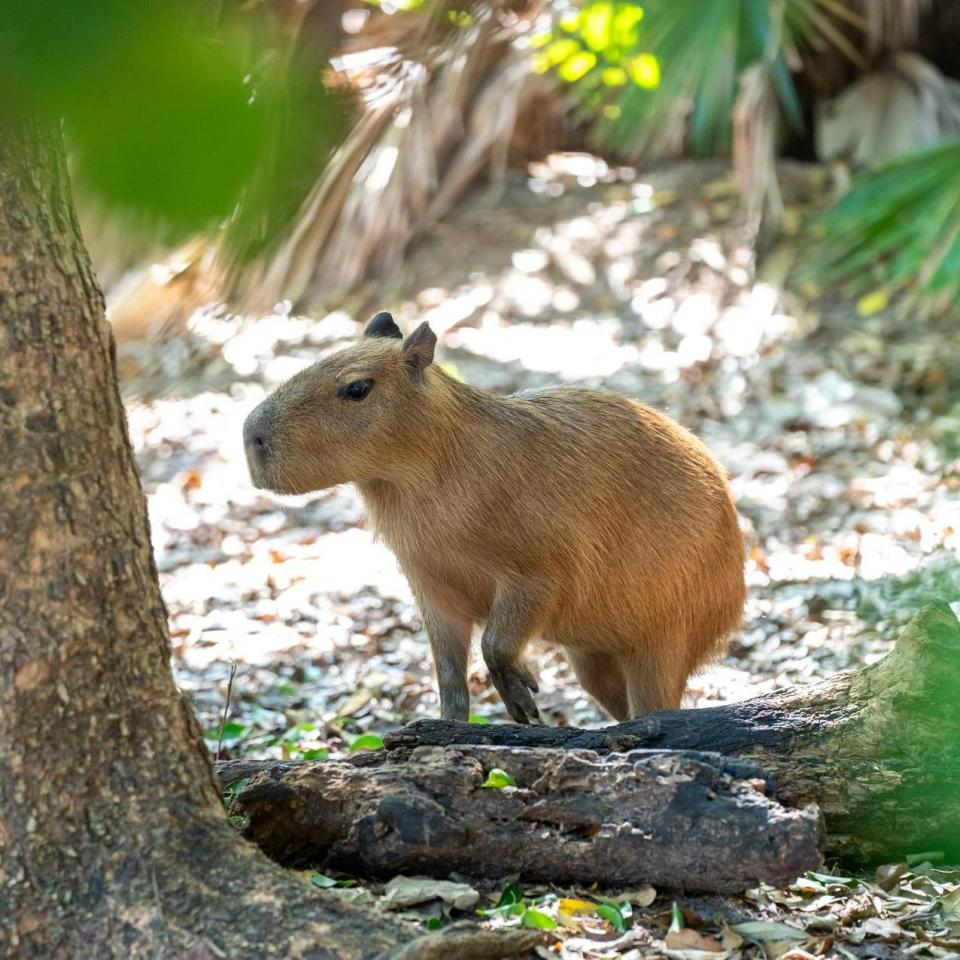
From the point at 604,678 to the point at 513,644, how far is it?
66cm

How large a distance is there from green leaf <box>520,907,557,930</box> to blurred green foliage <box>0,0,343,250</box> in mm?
2133

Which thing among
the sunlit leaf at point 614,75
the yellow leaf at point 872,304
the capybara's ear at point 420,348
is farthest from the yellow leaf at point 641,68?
the yellow leaf at point 872,304

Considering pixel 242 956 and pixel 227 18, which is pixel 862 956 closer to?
pixel 242 956

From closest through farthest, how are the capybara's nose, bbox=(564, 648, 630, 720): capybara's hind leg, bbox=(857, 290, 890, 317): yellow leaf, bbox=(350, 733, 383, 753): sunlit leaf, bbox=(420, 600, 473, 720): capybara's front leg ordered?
the capybara's nose, bbox=(420, 600, 473, 720): capybara's front leg, bbox=(350, 733, 383, 753): sunlit leaf, bbox=(564, 648, 630, 720): capybara's hind leg, bbox=(857, 290, 890, 317): yellow leaf

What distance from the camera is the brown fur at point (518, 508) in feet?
12.2

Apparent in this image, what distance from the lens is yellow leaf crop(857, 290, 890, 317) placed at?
7.74m

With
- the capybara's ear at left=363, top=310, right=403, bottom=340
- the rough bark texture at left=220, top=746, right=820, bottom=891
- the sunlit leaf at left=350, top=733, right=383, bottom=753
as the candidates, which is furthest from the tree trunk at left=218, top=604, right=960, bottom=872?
the capybara's ear at left=363, top=310, right=403, bottom=340

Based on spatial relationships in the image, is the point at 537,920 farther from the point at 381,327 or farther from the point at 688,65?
the point at 381,327

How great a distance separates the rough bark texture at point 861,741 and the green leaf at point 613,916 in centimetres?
44

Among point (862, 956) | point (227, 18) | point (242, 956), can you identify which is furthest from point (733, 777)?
point (227, 18)

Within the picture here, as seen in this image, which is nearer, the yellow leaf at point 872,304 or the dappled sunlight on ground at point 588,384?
the dappled sunlight on ground at point 588,384

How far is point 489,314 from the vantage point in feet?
27.6

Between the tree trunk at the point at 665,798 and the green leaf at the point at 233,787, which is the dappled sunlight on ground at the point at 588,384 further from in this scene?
the green leaf at the point at 233,787

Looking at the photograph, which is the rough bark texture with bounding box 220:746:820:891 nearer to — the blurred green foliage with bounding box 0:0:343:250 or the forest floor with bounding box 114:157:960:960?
the forest floor with bounding box 114:157:960:960
